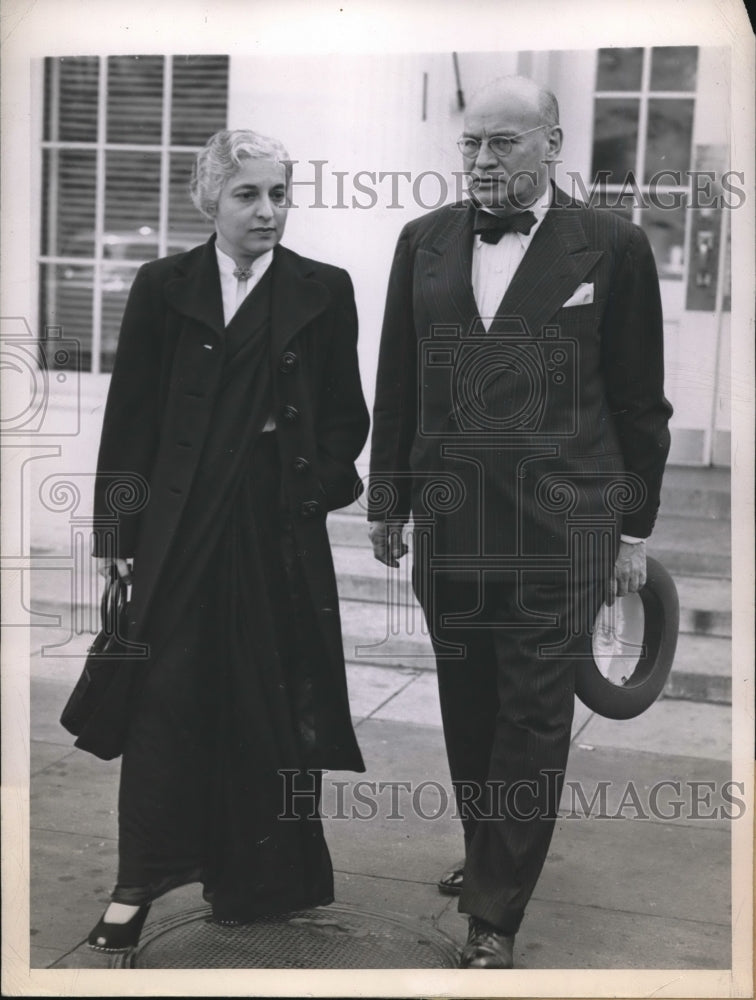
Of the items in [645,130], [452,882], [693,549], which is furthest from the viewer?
[693,549]

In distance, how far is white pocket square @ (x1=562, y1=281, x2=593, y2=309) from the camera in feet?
13.0

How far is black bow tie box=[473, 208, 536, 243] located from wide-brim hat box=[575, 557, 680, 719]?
987mm

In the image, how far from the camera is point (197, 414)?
3.99 meters

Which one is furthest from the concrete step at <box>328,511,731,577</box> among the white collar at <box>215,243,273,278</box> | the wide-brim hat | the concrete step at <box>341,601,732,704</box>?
the white collar at <box>215,243,273,278</box>

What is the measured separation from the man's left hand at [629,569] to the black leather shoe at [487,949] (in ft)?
3.08

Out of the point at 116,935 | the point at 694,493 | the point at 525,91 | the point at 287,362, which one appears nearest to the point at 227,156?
the point at 287,362

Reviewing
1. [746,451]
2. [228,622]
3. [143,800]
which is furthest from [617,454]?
[143,800]

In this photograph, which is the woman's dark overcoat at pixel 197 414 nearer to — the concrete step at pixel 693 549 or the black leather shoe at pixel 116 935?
the black leather shoe at pixel 116 935

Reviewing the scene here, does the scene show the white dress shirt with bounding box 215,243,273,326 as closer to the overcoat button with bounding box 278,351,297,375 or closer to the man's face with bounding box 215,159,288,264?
the man's face with bounding box 215,159,288,264

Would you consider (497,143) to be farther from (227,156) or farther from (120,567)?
(120,567)

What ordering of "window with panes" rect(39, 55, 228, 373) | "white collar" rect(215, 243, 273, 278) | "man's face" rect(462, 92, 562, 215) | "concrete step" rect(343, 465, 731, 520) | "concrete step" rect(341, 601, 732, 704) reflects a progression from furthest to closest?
1. "concrete step" rect(343, 465, 731, 520)
2. "concrete step" rect(341, 601, 732, 704)
3. "window with panes" rect(39, 55, 228, 373)
4. "white collar" rect(215, 243, 273, 278)
5. "man's face" rect(462, 92, 562, 215)

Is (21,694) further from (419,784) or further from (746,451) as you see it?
(746,451)

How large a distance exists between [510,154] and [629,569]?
1.15 m

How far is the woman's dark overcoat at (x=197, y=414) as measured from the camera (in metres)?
4.00
